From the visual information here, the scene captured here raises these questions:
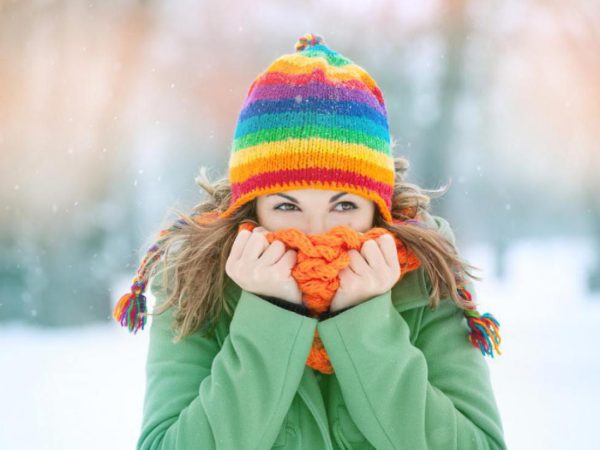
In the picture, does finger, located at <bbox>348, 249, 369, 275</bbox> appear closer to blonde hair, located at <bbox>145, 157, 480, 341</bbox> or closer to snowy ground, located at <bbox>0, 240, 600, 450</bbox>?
blonde hair, located at <bbox>145, 157, 480, 341</bbox>

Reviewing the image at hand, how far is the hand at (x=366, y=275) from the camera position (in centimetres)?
107

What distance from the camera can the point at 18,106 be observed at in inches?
139

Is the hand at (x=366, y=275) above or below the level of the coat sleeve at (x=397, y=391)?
above

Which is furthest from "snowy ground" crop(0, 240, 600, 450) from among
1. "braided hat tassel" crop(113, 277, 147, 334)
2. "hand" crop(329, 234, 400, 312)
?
"hand" crop(329, 234, 400, 312)

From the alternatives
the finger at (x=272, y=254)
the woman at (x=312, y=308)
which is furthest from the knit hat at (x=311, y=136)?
the finger at (x=272, y=254)

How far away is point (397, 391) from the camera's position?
104cm

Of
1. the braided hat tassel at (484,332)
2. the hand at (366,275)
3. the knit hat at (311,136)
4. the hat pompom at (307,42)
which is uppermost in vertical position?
the hat pompom at (307,42)

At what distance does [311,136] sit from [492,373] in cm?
183

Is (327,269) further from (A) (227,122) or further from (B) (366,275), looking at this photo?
(A) (227,122)

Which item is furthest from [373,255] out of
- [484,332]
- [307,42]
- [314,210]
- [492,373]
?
[492,373]

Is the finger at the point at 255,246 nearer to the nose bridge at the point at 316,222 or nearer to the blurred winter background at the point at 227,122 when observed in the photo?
the nose bridge at the point at 316,222

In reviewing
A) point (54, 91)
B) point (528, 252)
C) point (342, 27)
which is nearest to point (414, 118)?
point (342, 27)

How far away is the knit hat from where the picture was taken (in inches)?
44.1

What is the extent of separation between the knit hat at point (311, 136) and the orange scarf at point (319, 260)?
0.28 feet
